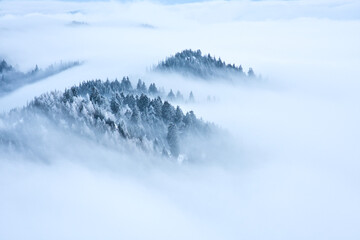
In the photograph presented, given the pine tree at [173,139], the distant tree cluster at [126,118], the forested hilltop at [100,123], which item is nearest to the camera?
Result: the forested hilltop at [100,123]

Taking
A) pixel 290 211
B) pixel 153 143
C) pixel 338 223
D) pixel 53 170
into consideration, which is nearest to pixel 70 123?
pixel 53 170

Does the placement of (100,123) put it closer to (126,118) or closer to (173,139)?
(126,118)

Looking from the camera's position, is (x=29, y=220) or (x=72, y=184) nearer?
(x=29, y=220)

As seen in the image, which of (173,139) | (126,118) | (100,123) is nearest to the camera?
(100,123)

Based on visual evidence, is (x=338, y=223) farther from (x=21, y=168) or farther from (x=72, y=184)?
(x=21, y=168)

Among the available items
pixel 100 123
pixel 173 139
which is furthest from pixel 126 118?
pixel 173 139

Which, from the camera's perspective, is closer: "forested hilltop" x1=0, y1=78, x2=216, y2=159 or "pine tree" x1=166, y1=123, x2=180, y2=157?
"forested hilltop" x1=0, y1=78, x2=216, y2=159

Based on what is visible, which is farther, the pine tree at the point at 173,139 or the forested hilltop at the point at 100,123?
the pine tree at the point at 173,139

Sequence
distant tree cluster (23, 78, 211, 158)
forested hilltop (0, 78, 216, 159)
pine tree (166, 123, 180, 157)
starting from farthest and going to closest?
pine tree (166, 123, 180, 157) → distant tree cluster (23, 78, 211, 158) → forested hilltop (0, 78, 216, 159)
